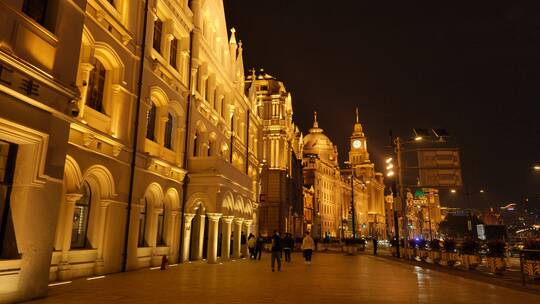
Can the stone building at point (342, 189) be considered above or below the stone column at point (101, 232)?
above

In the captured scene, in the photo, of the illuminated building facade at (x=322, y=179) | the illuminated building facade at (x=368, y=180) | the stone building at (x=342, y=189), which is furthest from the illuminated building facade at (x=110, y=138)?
the illuminated building facade at (x=368, y=180)

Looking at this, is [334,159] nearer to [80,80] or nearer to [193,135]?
[193,135]

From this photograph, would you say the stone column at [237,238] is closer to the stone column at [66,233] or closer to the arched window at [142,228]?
the arched window at [142,228]

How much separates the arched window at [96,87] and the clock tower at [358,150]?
140 meters

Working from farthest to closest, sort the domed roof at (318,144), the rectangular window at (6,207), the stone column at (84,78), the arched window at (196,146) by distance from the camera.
Answer: the domed roof at (318,144) → the arched window at (196,146) → the stone column at (84,78) → the rectangular window at (6,207)

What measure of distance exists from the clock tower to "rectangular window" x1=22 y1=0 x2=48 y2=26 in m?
145

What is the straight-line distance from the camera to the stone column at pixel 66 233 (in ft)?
40.4

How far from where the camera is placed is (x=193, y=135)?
22.6m

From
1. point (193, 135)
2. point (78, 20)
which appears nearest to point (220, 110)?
point (193, 135)

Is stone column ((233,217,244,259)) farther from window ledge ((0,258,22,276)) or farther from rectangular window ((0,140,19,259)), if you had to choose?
window ledge ((0,258,22,276))

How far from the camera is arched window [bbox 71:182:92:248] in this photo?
1376cm

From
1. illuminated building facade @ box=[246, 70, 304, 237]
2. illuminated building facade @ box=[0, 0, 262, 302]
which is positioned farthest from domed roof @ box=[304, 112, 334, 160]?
illuminated building facade @ box=[0, 0, 262, 302]

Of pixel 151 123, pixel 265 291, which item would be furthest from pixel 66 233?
pixel 151 123

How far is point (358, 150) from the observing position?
15288cm
